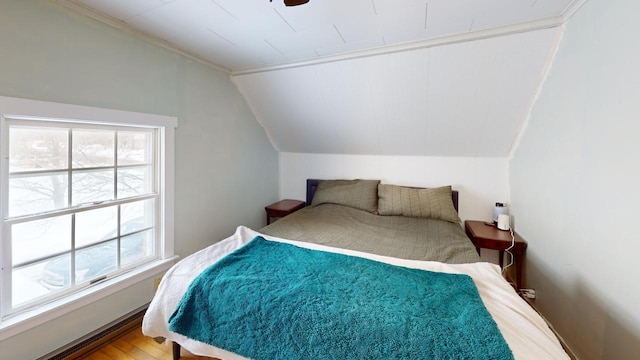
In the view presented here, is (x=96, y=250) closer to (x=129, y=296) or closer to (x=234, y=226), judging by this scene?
(x=129, y=296)

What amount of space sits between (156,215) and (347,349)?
1.93m

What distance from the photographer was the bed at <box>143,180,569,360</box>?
3.25 ft

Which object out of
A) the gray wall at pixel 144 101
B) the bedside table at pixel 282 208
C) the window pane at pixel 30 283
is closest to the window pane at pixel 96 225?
the window pane at pixel 30 283

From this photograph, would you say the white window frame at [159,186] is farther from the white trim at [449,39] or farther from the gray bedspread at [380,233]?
the white trim at [449,39]

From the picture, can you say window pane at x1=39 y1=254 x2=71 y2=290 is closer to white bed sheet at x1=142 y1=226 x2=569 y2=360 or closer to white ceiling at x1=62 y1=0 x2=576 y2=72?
white bed sheet at x1=142 y1=226 x2=569 y2=360

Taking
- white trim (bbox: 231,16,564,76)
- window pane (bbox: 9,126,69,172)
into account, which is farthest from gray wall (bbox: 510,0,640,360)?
window pane (bbox: 9,126,69,172)

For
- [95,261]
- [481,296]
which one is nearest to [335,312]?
[481,296]

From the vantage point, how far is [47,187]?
5.21ft

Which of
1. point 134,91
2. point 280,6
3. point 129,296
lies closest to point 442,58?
point 280,6

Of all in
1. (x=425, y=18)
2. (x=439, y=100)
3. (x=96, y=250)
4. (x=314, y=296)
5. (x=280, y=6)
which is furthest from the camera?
(x=439, y=100)

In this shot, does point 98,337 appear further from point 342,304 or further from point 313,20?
point 313,20

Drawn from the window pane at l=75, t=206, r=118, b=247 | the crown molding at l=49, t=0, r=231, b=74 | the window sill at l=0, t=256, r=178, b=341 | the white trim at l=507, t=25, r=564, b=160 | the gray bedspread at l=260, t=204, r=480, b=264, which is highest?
the crown molding at l=49, t=0, r=231, b=74

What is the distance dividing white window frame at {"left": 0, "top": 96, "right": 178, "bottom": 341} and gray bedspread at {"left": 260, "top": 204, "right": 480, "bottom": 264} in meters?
0.87

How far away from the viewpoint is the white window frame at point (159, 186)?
4.56 feet
